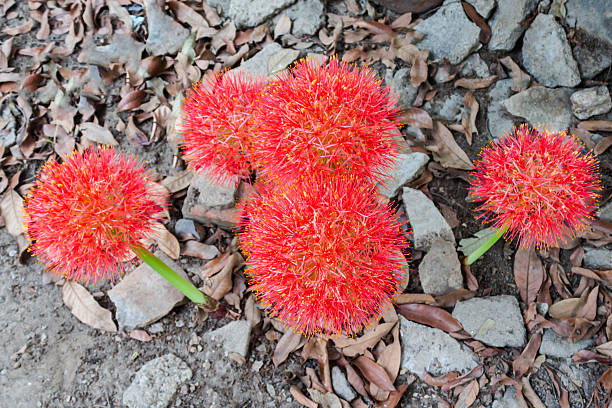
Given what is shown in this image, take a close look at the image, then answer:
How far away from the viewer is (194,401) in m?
2.41

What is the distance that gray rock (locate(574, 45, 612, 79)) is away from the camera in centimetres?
289

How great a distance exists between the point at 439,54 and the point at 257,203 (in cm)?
167

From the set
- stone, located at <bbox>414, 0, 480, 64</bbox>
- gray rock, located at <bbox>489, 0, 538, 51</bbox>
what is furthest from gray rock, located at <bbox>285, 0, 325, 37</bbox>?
gray rock, located at <bbox>489, 0, 538, 51</bbox>

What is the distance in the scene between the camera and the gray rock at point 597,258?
8.55ft

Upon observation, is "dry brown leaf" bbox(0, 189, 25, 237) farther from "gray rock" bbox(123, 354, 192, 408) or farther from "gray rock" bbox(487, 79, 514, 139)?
"gray rock" bbox(487, 79, 514, 139)

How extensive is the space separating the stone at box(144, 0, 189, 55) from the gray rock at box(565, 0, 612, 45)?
2628 millimetres

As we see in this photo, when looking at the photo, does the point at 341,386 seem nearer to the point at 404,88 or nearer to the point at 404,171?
the point at 404,171

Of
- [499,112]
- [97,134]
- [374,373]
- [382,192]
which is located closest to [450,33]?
[499,112]

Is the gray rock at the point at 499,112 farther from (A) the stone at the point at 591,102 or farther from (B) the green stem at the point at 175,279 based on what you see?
Result: (B) the green stem at the point at 175,279

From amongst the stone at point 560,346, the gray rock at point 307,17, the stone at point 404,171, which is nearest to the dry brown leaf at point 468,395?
the stone at point 560,346

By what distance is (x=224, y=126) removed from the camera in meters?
2.04

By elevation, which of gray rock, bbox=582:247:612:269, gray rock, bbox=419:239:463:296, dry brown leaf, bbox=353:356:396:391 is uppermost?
gray rock, bbox=582:247:612:269

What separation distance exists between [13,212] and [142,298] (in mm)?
1124

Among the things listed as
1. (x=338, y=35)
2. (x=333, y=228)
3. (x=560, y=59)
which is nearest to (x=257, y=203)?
(x=333, y=228)
